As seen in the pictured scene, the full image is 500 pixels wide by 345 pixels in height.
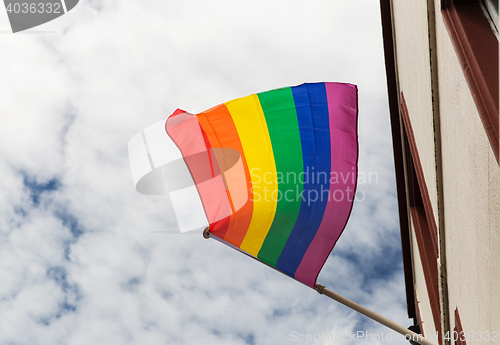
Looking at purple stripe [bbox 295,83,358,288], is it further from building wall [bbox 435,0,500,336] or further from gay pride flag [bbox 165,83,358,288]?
building wall [bbox 435,0,500,336]

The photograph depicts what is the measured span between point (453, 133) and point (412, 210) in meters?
5.25

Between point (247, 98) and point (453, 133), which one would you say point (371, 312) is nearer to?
point (453, 133)

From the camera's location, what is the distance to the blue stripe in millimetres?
6312

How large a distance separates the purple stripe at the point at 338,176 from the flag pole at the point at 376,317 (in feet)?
0.96

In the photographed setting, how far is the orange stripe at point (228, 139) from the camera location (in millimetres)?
6332

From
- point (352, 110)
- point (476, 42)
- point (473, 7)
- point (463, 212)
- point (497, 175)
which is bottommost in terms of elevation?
point (463, 212)

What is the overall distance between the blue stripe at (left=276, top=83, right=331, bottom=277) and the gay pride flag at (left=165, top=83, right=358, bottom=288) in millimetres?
15

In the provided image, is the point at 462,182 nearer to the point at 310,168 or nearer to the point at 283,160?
the point at 310,168

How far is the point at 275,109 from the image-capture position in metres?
7.26

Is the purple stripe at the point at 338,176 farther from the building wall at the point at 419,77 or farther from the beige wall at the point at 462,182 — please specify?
the beige wall at the point at 462,182

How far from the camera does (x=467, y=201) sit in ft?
12.1

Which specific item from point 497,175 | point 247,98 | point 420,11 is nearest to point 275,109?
point 247,98

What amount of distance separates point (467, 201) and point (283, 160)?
11.5 feet

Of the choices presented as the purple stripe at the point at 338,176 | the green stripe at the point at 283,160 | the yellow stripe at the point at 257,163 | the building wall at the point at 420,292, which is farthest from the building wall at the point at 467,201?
the building wall at the point at 420,292
